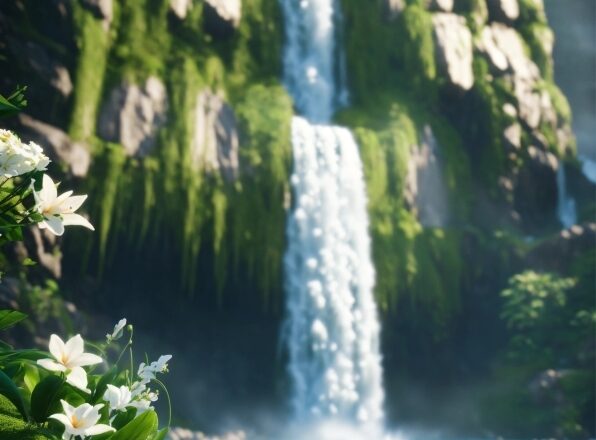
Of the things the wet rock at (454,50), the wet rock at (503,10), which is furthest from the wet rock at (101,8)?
the wet rock at (503,10)

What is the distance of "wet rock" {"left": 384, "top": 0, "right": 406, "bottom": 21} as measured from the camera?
20922 mm

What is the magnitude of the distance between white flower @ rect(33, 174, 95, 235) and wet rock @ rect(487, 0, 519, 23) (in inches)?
893

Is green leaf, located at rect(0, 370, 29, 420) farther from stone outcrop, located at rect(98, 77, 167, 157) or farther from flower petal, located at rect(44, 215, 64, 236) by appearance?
stone outcrop, located at rect(98, 77, 167, 157)

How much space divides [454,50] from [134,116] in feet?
31.7

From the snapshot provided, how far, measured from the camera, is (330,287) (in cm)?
1608

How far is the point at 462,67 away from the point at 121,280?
11.3 m

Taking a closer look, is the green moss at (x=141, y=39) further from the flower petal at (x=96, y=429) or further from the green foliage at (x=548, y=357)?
the flower petal at (x=96, y=429)

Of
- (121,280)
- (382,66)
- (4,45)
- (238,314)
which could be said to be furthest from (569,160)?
(4,45)

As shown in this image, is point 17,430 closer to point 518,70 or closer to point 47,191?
point 47,191

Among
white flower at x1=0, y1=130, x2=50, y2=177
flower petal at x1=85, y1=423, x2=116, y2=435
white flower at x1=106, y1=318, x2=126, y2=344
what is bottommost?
flower petal at x1=85, y1=423, x2=116, y2=435

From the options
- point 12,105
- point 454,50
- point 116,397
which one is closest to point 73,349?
point 116,397

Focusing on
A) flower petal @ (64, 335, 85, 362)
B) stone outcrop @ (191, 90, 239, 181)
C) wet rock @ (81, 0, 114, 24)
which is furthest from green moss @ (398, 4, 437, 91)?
flower petal @ (64, 335, 85, 362)

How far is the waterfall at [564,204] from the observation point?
22750 millimetres

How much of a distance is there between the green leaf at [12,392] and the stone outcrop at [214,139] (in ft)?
43.6
